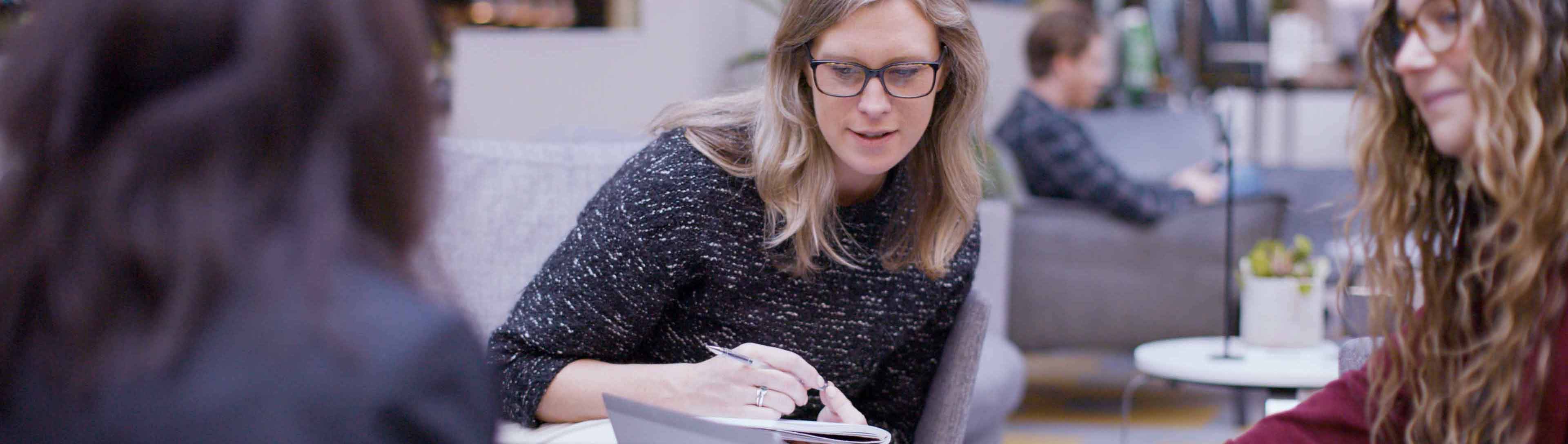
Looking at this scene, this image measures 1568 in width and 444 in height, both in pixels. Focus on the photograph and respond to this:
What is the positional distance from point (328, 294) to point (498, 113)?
2932mm

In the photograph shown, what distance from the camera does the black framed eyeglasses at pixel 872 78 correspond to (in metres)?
1.54

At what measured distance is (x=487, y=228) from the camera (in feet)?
7.11

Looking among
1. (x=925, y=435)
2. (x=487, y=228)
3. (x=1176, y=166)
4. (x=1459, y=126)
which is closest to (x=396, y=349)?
(x=1459, y=126)

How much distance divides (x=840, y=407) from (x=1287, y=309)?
1.27 m

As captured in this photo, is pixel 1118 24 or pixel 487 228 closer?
pixel 487 228

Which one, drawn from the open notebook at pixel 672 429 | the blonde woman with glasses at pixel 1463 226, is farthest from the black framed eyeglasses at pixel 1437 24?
the open notebook at pixel 672 429

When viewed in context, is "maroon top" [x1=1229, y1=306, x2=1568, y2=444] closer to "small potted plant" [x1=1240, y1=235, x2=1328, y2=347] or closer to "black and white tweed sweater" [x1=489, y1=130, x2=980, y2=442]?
"black and white tweed sweater" [x1=489, y1=130, x2=980, y2=442]

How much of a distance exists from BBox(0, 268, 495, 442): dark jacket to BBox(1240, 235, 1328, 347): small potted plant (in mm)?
2048

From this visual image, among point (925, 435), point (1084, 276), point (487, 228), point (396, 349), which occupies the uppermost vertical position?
point (396, 349)

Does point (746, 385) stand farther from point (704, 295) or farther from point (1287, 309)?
point (1287, 309)

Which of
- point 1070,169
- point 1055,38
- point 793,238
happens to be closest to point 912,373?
point 793,238

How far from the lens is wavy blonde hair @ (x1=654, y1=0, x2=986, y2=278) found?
5.13 ft

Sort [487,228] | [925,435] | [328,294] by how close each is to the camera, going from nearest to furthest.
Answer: [328,294], [925,435], [487,228]

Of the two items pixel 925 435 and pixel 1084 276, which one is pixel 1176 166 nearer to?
pixel 1084 276
